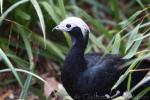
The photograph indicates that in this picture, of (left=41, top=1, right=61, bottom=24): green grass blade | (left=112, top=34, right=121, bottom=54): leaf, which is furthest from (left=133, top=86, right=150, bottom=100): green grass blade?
(left=41, top=1, right=61, bottom=24): green grass blade

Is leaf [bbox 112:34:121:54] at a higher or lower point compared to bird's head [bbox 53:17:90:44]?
lower

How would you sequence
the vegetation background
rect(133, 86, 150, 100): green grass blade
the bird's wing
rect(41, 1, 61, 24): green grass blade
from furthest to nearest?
rect(41, 1, 61, 24): green grass blade, the vegetation background, the bird's wing, rect(133, 86, 150, 100): green grass blade

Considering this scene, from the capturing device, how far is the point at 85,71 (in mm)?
3873

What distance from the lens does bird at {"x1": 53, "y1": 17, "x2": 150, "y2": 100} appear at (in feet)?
12.5

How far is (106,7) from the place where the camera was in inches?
227

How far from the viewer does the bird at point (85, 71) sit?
3809 millimetres

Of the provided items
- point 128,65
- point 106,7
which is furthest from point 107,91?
point 106,7

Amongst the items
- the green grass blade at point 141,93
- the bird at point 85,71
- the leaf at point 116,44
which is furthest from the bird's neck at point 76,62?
the green grass blade at point 141,93

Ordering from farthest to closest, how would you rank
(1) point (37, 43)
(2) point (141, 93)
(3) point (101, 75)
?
(1) point (37, 43)
(3) point (101, 75)
(2) point (141, 93)

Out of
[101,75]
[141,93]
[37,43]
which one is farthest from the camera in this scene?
[37,43]

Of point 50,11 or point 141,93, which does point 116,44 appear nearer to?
point 141,93

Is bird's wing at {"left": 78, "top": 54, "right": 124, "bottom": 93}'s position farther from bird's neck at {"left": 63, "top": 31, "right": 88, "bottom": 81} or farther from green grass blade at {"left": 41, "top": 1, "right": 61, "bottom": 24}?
green grass blade at {"left": 41, "top": 1, "right": 61, "bottom": 24}

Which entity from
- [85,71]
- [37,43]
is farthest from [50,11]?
[85,71]

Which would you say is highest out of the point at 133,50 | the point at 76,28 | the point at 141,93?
the point at 76,28
